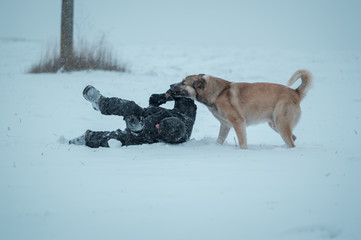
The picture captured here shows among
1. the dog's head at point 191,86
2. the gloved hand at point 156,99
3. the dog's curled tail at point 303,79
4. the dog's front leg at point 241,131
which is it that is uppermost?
the dog's curled tail at point 303,79

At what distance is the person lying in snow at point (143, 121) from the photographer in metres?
4.23

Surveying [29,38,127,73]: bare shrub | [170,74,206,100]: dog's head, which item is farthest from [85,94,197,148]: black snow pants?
[29,38,127,73]: bare shrub

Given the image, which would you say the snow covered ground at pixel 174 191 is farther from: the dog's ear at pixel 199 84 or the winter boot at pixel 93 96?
the dog's ear at pixel 199 84

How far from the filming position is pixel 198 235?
83.2 inches

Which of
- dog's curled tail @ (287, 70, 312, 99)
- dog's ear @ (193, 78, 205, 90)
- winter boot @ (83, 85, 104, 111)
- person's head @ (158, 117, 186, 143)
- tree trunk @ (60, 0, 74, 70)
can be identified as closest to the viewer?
person's head @ (158, 117, 186, 143)

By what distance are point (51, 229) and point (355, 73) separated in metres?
12.6

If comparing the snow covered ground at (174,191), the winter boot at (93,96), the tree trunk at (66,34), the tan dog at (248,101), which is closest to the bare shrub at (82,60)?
the tree trunk at (66,34)

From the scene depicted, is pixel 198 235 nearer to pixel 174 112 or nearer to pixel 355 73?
pixel 174 112

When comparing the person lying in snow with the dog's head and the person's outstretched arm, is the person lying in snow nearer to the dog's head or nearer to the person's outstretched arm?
the person's outstretched arm

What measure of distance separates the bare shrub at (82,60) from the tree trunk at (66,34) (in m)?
0.03

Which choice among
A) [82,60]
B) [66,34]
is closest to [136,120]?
[82,60]

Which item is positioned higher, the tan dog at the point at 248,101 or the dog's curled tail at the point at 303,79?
the dog's curled tail at the point at 303,79

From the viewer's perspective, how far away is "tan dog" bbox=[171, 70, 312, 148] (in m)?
4.84

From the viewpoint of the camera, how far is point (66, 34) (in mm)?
10758
